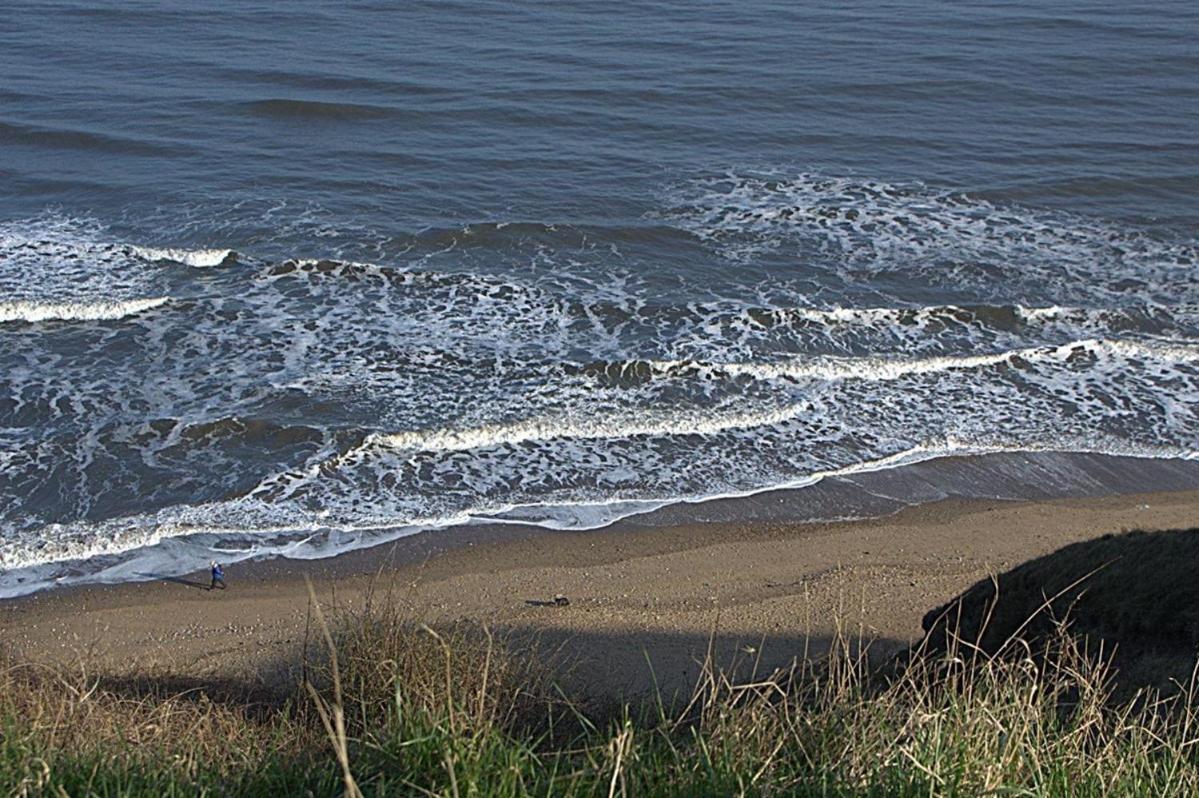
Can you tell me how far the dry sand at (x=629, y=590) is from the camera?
11.4 meters

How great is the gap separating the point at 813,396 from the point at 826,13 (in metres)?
23.5

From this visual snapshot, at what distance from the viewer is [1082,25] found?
37.6 meters

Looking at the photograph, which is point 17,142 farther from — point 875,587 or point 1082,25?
point 1082,25

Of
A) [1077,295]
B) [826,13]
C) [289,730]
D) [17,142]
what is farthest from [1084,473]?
[826,13]

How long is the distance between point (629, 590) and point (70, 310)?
10.4 meters

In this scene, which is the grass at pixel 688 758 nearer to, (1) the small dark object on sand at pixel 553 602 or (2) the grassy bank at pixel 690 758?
(2) the grassy bank at pixel 690 758

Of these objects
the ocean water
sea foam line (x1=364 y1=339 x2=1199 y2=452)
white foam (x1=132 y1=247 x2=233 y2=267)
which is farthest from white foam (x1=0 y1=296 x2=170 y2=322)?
sea foam line (x1=364 y1=339 x2=1199 y2=452)

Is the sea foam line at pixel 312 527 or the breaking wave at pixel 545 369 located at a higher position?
the breaking wave at pixel 545 369

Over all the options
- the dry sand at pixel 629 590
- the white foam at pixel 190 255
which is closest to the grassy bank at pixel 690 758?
the dry sand at pixel 629 590

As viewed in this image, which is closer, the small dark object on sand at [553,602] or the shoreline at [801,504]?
the small dark object on sand at [553,602]

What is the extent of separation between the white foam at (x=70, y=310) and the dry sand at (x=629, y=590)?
7.39m

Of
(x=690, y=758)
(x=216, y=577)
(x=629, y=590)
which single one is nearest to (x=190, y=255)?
(x=216, y=577)

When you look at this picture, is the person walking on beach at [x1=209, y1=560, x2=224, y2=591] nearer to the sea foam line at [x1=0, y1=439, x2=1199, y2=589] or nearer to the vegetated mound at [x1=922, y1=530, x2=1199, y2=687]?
the sea foam line at [x1=0, y1=439, x2=1199, y2=589]

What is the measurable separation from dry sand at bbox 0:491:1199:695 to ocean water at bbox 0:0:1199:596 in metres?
0.61
